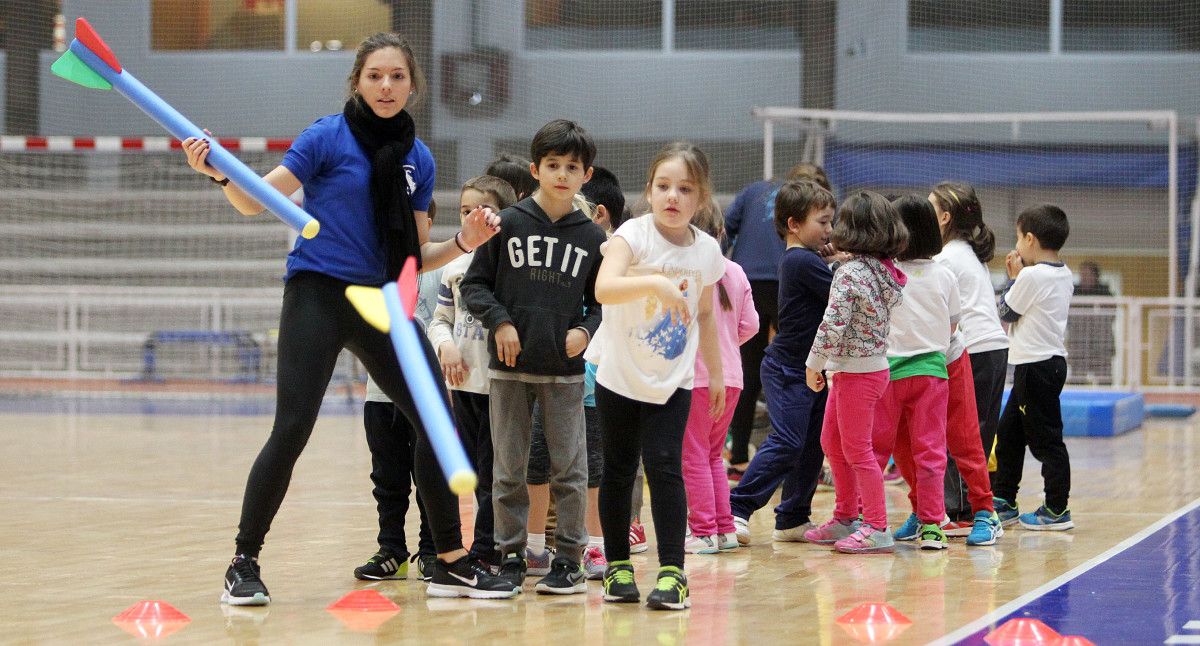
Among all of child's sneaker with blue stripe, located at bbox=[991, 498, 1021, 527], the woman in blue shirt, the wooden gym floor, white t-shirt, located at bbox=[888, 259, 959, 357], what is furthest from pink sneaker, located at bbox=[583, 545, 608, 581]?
child's sneaker with blue stripe, located at bbox=[991, 498, 1021, 527]

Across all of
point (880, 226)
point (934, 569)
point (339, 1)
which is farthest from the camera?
point (339, 1)

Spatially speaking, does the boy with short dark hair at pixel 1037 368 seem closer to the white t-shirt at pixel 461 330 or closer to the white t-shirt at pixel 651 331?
the white t-shirt at pixel 651 331

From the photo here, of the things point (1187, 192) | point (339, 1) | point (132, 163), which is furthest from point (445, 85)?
point (1187, 192)

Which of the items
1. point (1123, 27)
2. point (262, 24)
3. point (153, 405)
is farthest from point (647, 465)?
point (1123, 27)

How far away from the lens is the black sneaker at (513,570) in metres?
4.18

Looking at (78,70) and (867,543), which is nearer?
(78,70)

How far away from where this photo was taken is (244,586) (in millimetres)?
3910

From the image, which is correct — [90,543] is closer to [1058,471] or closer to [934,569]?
[934,569]

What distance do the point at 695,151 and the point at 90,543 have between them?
280 cm

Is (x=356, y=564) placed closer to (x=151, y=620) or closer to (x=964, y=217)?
(x=151, y=620)

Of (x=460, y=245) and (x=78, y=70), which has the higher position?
(x=78, y=70)

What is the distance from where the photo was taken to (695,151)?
416 cm

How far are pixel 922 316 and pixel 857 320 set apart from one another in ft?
1.24

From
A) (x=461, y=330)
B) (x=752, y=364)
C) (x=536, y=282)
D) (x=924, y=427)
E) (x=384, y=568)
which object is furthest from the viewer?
(x=752, y=364)
